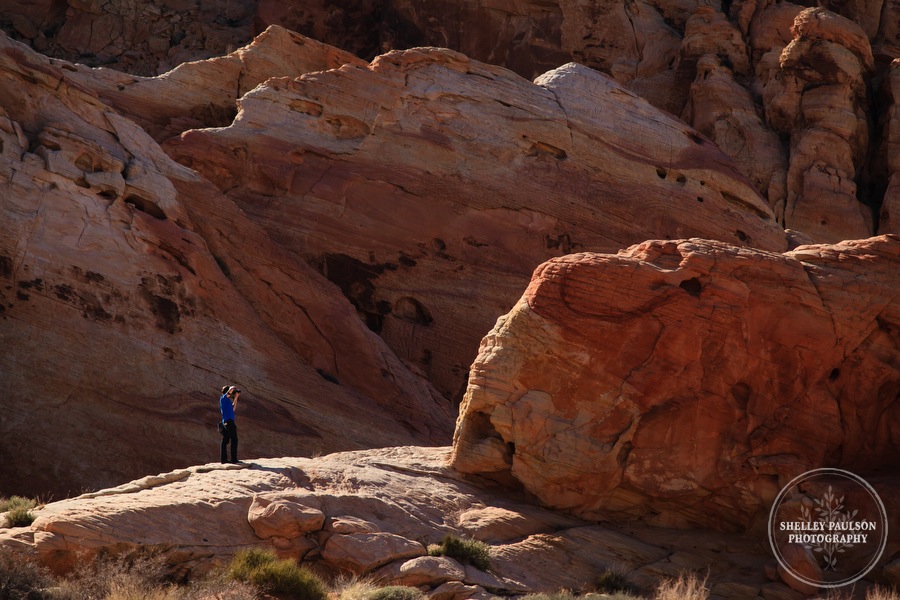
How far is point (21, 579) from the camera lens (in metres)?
10.5

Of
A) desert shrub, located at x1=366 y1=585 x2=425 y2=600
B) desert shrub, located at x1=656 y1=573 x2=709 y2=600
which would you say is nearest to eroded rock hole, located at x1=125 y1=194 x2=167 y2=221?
desert shrub, located at x1=366 y1=585 x2=425 y2=600

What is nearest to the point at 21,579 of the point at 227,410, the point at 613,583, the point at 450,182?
the point at 227,410

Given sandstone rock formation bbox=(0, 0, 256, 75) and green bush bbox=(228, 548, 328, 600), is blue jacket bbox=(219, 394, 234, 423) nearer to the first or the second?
green bush bbox=(228, 548, 328, 600)

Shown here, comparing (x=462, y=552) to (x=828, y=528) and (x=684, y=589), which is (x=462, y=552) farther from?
(x=828, y=528)

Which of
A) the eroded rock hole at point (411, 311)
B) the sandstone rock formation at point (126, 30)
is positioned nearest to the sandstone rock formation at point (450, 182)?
the eroded rock hole at point (411, 311)

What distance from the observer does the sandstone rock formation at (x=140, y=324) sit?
17844mm

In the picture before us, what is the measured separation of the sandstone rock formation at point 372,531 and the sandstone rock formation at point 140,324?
14.7 ft

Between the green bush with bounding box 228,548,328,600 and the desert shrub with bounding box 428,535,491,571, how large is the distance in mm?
1845

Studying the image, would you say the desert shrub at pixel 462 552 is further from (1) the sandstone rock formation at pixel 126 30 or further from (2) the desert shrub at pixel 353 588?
(1) the sandstone rock formation at pixel 126 30

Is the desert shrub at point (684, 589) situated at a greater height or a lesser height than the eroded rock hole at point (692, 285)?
lesser

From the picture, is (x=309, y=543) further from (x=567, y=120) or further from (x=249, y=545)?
(x=567, y=120)

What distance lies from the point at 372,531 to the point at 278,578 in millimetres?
1746

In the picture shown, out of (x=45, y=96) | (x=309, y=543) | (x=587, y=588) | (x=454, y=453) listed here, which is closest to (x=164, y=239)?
(x=45, y=96)

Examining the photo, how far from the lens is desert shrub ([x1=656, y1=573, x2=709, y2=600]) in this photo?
12742mm
